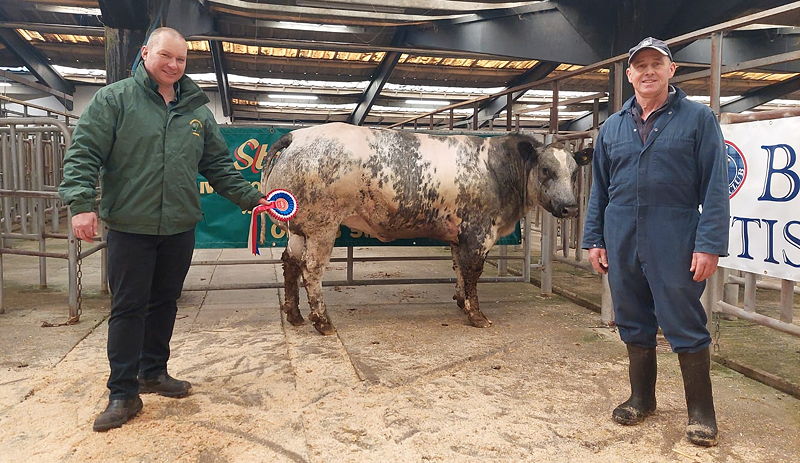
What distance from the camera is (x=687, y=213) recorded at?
2.68 m

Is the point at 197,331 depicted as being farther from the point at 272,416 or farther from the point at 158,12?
the point at 158,12

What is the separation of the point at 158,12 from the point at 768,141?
16.0 ft

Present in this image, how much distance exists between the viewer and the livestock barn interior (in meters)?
2.74

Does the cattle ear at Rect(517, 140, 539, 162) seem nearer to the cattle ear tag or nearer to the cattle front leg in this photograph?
the cattle ear tag

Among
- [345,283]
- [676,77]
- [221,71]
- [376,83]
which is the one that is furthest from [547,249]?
[221,71]

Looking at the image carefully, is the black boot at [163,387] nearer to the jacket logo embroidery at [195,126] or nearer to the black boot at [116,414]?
the black boot at [116,414]

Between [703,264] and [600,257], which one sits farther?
[600,257]

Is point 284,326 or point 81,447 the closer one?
point 81,447

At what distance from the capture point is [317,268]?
178 inches

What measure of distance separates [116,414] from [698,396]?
109 inches

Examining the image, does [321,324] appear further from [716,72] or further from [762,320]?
[716,72]

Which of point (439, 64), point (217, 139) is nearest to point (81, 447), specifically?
point (217, 139)

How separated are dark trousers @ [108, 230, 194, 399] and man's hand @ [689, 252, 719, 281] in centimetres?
250

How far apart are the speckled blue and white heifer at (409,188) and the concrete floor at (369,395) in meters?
0.57
